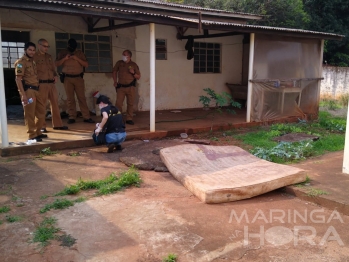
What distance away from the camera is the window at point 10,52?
1196 cm

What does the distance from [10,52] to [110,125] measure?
300 inches

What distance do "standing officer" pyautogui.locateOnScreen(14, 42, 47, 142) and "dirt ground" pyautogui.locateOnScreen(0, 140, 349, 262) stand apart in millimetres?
1500

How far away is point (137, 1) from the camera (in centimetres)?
998

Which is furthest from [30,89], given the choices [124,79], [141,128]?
[141,128]

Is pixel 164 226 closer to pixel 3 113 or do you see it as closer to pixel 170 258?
pixel 170 258

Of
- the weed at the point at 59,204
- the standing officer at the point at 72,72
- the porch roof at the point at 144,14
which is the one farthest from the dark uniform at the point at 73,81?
the weed at the point at 59,204

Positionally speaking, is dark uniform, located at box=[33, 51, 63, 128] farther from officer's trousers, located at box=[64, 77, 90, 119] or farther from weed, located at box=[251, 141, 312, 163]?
weed, located at box=[251, 141, 312, 163]

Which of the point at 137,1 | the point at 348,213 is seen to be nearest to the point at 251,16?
the point at 137,1

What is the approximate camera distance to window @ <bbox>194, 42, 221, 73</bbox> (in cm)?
1167

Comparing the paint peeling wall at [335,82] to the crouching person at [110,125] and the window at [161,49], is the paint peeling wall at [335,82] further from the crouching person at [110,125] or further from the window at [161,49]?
the crouching person at [110,125]

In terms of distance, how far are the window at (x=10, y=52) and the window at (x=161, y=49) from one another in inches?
190

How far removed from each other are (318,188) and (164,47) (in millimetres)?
7410

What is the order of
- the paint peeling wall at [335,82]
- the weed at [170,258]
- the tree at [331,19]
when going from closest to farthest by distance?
the weed at [170,258] < the paint peeling wall at [335,82] < the tree at [331,19]

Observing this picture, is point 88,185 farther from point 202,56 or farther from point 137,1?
point 202,56
